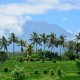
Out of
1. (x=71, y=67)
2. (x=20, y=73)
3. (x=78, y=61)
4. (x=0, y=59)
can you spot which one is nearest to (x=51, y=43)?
(x=0, y=59)

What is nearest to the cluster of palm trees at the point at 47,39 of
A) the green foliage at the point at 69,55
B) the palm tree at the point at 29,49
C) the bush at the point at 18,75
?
the green foliage at the point at 69,55

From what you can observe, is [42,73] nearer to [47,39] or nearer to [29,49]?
[29,49]

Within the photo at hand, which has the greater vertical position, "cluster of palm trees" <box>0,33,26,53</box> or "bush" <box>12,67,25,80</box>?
"cluster of palm trees" <box>0,33,26,53</box>

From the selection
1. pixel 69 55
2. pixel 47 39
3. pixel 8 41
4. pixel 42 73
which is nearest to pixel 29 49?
pixel 8 41

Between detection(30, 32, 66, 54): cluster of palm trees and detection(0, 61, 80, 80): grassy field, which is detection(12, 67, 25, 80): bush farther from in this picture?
detection(30, 32, 66, 54): cluster of palm trees

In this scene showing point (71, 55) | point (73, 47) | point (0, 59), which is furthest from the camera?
point (73, 47)

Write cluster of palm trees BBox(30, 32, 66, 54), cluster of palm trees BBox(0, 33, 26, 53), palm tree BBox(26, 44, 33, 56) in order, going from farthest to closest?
cluster of palm trees BBox(30, 32, 66, 54)
cluster of palm trees BBox(0, 33, 26, 53)
palm tree BBox(26, 44, 33, 56)

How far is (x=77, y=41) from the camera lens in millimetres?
169875

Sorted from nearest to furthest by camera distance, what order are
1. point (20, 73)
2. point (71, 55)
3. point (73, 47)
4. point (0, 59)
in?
1. point (20, 73)
2. point (0, 59)
3. point (71, 55)
4. point (73, 47)

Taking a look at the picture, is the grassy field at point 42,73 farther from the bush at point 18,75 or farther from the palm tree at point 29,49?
the palm tree at point 29,49

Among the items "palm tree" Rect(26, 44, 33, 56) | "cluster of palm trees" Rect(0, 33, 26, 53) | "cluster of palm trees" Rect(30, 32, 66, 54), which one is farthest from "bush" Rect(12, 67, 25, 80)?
"cluster of palm trees" Rect(30, 32, 66, 54)

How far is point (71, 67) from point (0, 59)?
4693cm

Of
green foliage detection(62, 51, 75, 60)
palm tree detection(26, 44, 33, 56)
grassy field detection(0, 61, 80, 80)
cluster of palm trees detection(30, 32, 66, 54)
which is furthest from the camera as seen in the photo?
cluster of palm trees detection(30, 32, 66, 54)

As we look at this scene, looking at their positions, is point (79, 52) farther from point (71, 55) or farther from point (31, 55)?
point (31, 55)
